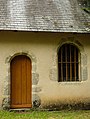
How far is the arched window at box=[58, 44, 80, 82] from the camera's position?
39.9ft

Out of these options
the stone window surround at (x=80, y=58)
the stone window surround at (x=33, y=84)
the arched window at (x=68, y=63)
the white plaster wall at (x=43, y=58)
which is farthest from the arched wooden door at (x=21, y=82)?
the arched window at (x=68, y=63)

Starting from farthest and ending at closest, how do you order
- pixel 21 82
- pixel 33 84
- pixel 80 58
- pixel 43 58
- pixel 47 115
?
pixel 80 58 < pixel 21 82 < pixel 43 58 < pixel 33 84 < pixel 47 115

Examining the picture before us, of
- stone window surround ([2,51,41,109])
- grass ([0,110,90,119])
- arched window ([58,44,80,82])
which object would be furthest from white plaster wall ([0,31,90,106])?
grass ([0,110,90,119])

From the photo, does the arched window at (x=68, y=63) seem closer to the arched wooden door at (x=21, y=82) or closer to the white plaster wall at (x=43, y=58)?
the white plaster wall at (x=43, y=58)

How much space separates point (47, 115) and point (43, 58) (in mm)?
2545

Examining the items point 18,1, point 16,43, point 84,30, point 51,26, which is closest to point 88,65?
point 84,30

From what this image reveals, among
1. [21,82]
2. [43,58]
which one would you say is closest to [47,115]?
[21,82]

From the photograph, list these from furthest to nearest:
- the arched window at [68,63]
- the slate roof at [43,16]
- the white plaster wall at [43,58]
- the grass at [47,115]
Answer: the arched window at [68,63] < the white plaster wall at [43,58] < the slate roof at [43,16] < the grass at [47,115]

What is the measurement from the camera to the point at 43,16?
12.0 metres

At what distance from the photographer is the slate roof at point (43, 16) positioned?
37.1ft

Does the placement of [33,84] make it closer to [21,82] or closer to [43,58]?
[21,82]

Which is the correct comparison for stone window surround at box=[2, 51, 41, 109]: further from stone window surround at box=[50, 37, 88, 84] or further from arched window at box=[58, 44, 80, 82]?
arched window at box=[58, 44, 80, 82]

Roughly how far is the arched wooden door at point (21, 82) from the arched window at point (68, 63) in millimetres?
1431

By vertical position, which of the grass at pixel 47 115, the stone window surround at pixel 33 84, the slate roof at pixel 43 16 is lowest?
the grass at pixel 47 115
